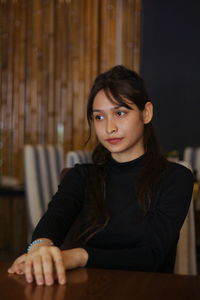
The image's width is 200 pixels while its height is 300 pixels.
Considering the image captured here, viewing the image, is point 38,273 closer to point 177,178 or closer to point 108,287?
point 108,287

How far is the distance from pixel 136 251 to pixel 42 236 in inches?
10.9

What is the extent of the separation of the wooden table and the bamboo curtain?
11.7ft

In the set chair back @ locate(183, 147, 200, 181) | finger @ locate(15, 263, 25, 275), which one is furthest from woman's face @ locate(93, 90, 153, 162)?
chair back @ locate(183, 147, 200, 181)

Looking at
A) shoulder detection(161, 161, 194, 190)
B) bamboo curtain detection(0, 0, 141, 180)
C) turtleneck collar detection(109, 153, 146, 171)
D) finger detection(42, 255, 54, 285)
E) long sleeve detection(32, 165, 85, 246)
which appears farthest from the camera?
bamboo curtain detection(0, 0, 141, 180)

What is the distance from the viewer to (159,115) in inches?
188

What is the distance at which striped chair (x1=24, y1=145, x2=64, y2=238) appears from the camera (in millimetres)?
2930

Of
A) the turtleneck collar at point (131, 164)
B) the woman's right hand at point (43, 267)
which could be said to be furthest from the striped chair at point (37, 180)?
the woman's right hand at point (43, 267)

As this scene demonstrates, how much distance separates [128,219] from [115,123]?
31 cm

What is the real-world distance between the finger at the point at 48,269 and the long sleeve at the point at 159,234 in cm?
19

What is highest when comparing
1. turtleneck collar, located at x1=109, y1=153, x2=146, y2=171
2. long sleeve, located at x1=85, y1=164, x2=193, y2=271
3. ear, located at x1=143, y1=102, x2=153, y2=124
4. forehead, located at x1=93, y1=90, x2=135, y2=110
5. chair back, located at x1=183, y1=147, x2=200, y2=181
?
forehead, located at x1=93, y1=90, x2=135, y2=110

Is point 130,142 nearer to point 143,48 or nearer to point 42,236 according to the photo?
point 42,236

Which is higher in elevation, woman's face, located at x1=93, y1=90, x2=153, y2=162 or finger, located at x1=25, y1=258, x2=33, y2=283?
woman's face, located at x1=93, y1=90, x2=153, y2=162

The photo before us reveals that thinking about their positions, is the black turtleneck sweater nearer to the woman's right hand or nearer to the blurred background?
the woman's right hand

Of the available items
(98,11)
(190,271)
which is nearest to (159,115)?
(98,11)
